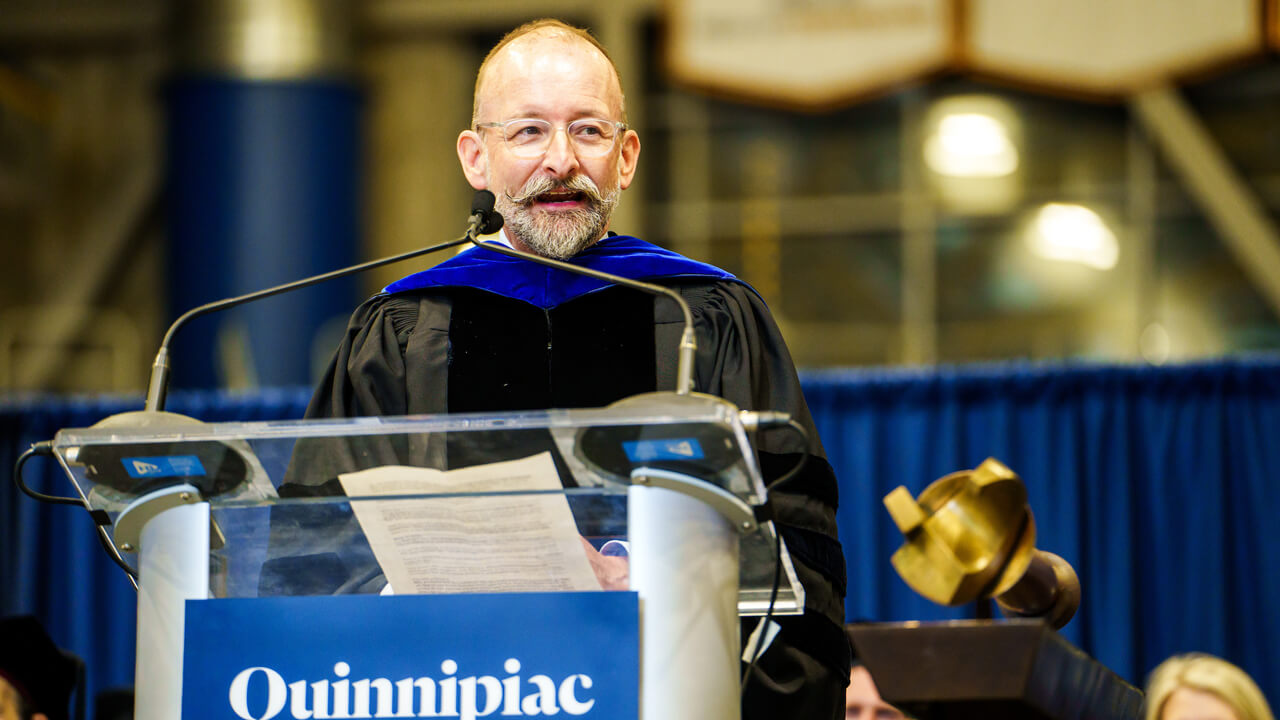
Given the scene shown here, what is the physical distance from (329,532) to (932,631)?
1.12 metres

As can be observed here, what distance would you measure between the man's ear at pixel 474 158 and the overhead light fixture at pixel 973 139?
7194mm

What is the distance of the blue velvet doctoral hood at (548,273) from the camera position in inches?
91.2

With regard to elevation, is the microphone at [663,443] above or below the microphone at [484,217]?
below

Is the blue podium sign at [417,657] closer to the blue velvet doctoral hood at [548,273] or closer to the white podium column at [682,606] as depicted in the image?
the white podium column at [682,606]

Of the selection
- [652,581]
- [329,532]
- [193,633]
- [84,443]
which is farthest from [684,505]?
[84,443]

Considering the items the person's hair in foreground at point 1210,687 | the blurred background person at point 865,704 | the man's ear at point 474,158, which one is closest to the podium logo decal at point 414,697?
the man's ear at point 474,158

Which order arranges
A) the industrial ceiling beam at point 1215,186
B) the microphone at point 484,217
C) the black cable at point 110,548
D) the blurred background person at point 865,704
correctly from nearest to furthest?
the black cable at point 110,548
the microphone at point 484,217
the blurred background person at point 865,704
the industrial ceiling beam at point 1215,186

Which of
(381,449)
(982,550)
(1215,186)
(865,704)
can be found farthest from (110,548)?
(1215,186)

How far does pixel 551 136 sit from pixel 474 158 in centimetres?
21

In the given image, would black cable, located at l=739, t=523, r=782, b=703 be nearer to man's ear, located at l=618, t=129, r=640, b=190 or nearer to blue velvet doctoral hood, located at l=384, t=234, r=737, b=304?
blue velvet doctoral hood, located at l=384, t=234, r=737, b=304

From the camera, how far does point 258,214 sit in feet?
28.4

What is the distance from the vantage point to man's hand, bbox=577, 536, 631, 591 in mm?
1452

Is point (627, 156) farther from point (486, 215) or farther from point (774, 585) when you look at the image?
point (774, 585)

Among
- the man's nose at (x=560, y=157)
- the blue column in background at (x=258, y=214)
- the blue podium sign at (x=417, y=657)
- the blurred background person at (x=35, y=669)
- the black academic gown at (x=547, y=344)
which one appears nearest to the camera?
the blue podium sign at (x=417, y=657)
